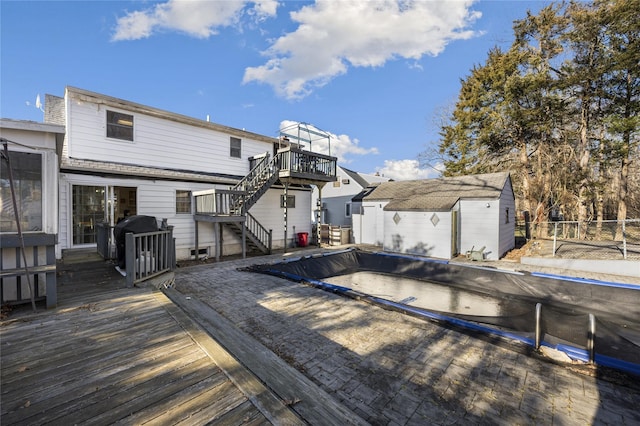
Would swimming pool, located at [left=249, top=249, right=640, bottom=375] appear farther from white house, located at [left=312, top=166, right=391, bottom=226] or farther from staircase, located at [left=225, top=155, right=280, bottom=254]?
white house, located at [left=312, top=166, right=391, bottom=226]

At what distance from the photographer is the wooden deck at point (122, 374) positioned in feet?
6.07

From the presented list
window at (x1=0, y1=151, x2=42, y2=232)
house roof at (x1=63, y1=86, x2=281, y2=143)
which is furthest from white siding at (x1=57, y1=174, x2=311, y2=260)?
window at (x1=0, y1=151, x2=42, y2=232)

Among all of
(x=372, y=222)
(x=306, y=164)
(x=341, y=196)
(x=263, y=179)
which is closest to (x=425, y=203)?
(x=372, y=222)

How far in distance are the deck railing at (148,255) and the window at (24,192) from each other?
123 centimetres

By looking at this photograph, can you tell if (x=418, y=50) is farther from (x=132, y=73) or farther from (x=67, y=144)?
(x=67, y=144)

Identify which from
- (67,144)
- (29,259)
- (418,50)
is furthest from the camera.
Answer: (418,50)

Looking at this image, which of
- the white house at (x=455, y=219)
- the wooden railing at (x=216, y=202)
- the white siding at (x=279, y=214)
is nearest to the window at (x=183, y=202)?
the wooden railing at (x=216, y=202)

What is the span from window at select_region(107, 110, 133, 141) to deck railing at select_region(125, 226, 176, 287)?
599 cm

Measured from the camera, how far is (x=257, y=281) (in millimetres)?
7156

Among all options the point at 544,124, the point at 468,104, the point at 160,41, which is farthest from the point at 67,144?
the point at 544,124

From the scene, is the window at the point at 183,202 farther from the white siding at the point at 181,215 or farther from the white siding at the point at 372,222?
the white siding at the point at 372,222

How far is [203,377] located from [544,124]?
20342 millimetres

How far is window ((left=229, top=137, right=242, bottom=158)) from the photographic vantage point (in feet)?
40.9

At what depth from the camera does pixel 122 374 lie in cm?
230
